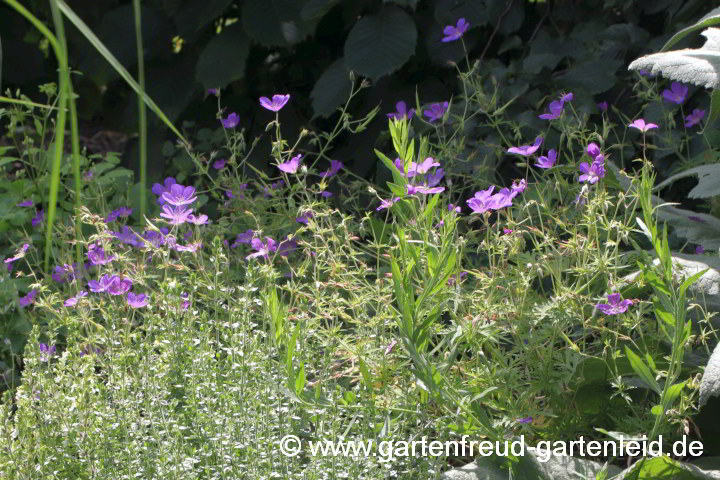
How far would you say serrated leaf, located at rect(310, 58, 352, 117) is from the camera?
3.19m

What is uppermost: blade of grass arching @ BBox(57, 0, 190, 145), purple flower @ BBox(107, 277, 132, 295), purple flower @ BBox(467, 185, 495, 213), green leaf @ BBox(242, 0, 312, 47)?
blade of grass arching @ BBox(57, 0, 190, 145)

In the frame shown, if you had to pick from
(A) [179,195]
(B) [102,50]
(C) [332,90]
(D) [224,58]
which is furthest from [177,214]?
(D) [224,58]

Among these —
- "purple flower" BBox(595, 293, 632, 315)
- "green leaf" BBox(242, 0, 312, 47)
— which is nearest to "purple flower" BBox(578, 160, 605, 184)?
"purple flower" BBox(595, 293, 632, 315)

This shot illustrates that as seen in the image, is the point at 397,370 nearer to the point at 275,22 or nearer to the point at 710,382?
the point at 710,382

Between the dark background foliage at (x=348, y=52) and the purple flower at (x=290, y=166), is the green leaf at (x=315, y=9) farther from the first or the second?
the purple flower at (x=290, y=166)

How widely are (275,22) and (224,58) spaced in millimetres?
225

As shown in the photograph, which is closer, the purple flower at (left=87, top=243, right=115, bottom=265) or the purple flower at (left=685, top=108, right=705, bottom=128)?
the purple flower at (left=87, top=243, right=115, bottom=265)

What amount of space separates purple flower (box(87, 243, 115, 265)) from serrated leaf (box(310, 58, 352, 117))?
0.99m

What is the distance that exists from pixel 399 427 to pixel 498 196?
20.4 inches

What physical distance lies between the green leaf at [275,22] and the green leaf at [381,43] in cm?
23

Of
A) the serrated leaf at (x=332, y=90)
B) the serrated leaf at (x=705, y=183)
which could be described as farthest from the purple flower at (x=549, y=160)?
the serrated leaf at (x=332, y=90)

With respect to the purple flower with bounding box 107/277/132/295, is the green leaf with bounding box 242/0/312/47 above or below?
above

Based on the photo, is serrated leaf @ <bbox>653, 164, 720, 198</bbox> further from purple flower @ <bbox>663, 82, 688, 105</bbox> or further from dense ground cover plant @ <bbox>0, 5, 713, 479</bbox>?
purple flower @ <bbox>663, 82, 688, 105</bbox>

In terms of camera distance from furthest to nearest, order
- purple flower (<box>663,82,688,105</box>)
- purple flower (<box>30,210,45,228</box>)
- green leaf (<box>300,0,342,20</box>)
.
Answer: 1. green leaf (<box>300,0,342,20</box>)
2. purple flower (<box>30,210,45,228</box>)
3. purple flower (<box>663,82,688,105</box>)
